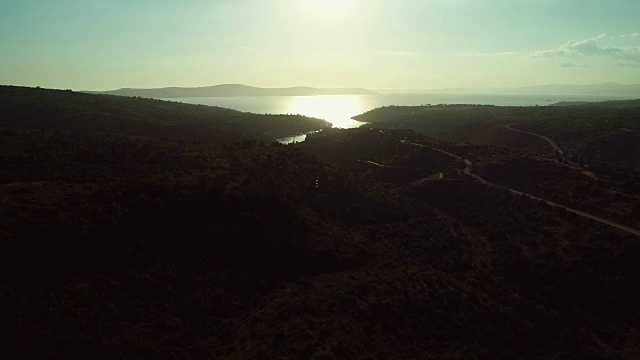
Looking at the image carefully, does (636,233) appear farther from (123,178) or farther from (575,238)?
(123,178)

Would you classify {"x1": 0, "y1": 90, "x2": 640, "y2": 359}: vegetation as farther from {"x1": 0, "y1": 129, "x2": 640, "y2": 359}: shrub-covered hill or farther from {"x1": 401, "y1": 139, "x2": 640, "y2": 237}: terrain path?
{"x1": 401, "y1": 139, "x2": 640, "y2": 237}: terrain path

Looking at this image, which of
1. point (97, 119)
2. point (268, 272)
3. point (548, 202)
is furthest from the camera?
point (97, 119)

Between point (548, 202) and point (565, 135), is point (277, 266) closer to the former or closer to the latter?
point (548, 202)

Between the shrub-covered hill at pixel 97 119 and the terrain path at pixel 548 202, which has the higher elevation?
the shrub-covered hill at pixel 97 119

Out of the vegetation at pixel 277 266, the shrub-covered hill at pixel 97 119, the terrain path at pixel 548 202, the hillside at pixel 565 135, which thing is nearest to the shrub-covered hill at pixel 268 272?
the vegetation at pixel 277 266

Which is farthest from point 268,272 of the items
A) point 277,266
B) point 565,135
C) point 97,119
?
point 565,135

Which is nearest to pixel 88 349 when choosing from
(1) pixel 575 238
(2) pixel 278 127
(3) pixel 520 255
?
(3) pixel 520 255

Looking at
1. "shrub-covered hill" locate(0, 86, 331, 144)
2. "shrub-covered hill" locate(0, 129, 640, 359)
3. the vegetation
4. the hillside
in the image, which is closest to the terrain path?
the vegetation

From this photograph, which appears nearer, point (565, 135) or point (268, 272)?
point (268, 272)

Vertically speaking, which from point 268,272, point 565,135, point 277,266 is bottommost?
point 268,272

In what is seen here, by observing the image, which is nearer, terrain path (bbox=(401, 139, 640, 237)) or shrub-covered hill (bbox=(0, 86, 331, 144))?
terrain path (bbox=(401, 139, 640, 237))

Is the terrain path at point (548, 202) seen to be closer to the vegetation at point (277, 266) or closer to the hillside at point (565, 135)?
the vegetation at point (277, 266)
